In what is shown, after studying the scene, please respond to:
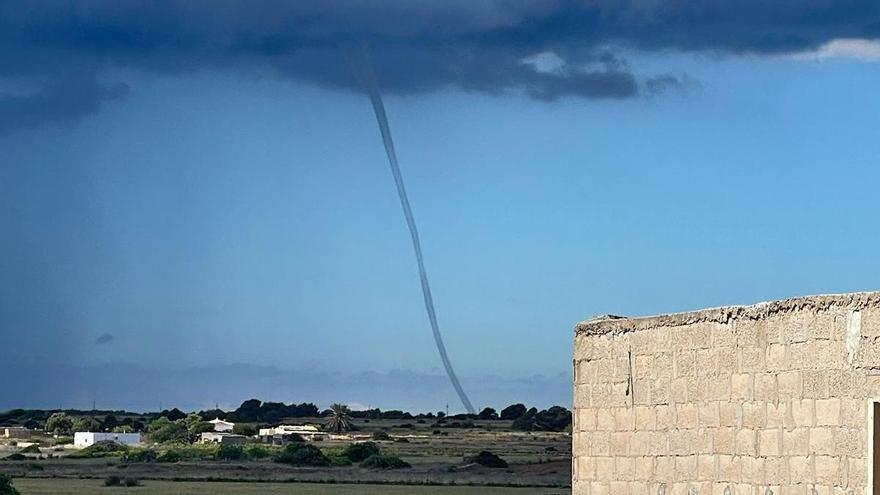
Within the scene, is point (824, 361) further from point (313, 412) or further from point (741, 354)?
point (313, 412)

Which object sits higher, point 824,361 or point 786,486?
point 824,361

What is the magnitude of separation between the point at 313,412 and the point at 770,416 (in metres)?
168

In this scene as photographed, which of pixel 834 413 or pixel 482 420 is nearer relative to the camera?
pixel 834 413

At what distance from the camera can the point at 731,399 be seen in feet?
43.9

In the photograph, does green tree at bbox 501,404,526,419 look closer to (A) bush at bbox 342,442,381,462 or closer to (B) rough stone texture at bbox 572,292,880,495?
(A) bush at bbox 342,442,381,462

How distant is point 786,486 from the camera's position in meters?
12.6

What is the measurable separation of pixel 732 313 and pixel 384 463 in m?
79.3

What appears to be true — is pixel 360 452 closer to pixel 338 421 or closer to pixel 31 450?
pixel 31 450

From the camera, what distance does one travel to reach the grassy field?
68500 millimetres

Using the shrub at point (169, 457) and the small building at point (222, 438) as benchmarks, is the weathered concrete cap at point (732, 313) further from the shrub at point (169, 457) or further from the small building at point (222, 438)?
the small building at point (222, 438)

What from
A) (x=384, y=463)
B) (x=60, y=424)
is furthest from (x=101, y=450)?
(x=60, y=424)

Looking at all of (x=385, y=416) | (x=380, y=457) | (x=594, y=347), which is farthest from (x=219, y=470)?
(x=385, y=416)

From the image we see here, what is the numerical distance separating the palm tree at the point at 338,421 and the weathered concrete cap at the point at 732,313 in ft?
437

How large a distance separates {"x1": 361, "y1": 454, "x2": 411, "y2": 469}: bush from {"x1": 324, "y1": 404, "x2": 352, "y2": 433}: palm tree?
177ft
